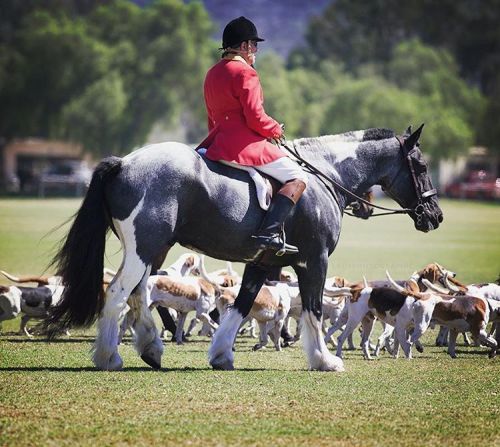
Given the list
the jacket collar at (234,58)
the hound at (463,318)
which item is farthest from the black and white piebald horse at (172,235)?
the hound at (463,318)

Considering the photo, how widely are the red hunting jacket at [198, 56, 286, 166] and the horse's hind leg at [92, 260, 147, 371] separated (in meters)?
1.30

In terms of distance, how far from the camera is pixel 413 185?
42.4 feet

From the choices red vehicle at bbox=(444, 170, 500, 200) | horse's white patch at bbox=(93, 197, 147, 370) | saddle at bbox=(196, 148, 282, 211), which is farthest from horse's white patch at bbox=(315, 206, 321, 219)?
red vehicle at bbox=(444, 170, 500, 200)

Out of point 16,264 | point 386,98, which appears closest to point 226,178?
point 16,264

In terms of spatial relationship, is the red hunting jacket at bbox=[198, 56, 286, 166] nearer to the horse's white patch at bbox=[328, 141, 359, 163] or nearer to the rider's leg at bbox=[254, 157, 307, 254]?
the rider's leg at bbox=[254, 157, 307, 254]

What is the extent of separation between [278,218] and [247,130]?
0.89 metres

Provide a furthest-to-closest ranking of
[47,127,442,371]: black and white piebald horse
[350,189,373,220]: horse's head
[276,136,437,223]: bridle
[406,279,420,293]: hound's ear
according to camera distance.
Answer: [406,279,420,293]: hound's ear → [350,189,373,220]: horse's head → [276,136,437,223]: bridle → [47,127,442,371]: black and white piebald horse

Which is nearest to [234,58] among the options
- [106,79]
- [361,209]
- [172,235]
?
[172,235]

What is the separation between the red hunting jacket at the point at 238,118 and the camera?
1154 cm

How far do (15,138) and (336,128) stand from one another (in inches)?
956

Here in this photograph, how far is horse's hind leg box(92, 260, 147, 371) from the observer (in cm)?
1102

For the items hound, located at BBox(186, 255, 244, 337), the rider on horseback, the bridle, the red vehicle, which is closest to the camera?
the rider on horseback

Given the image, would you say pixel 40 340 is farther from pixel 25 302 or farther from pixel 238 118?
pixel 238 118

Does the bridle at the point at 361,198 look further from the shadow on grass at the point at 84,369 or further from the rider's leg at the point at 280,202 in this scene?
the shadow on grass at the point at 84,369
